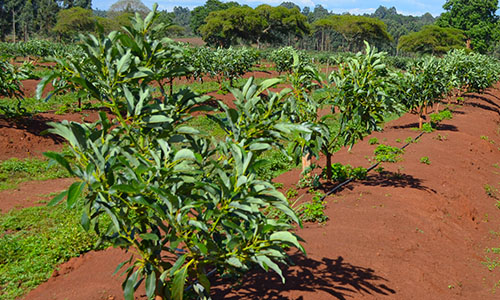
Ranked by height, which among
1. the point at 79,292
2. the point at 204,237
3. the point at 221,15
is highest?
the point at 221,15

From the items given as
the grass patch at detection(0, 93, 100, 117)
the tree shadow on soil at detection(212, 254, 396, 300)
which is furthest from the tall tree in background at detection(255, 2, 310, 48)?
the tree shadow on soil at detection(212, 254, 396, 300)

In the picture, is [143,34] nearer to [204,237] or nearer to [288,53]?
[204,237]

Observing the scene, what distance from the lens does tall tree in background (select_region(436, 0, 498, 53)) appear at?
5675cm

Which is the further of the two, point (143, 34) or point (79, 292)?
point (79, 292)

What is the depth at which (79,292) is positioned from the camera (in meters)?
4.35

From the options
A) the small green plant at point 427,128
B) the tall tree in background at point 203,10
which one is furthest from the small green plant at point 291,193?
the tall tree in background at point 203,10

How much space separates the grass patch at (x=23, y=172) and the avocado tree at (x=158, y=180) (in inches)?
293

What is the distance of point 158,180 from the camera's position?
7.83 feet

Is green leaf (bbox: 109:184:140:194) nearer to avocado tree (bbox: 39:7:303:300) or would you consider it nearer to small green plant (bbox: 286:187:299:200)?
avocado tree (bbox: 39:7:303:300)

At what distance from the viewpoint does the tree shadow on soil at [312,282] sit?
3895 millimetres

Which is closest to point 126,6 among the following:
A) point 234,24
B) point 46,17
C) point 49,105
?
point 46,17

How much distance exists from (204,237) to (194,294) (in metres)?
1.58

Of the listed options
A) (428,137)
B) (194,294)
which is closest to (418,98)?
(428,137)

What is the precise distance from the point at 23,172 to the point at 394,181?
869cm
